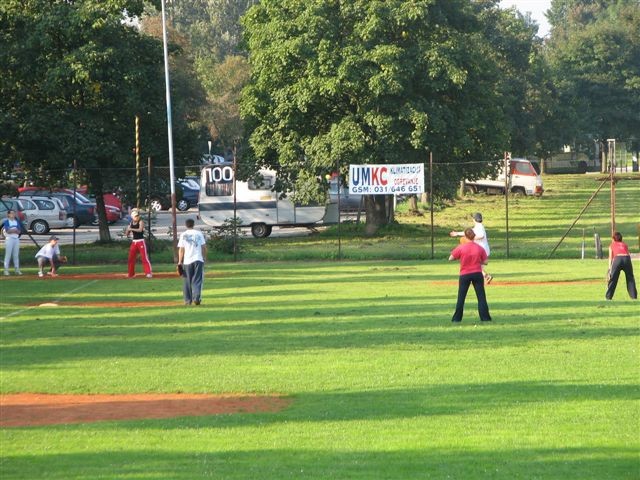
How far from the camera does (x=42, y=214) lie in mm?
54219

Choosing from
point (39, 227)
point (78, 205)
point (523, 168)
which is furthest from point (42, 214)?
point (523, 168)

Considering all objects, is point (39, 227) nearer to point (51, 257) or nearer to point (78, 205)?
point (78, 205)

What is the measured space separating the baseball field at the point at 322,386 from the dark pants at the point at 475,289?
198 millimetres

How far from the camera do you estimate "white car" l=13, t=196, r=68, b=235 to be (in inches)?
2131

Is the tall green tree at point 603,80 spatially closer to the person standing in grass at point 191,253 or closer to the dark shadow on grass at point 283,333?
the person standing in grass at point 191,253

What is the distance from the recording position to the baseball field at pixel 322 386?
11.2 m

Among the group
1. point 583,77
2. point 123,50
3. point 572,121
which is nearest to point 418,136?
point 123,50

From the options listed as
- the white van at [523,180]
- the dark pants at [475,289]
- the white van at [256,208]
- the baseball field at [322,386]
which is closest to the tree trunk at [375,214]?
the white van at [256,208]

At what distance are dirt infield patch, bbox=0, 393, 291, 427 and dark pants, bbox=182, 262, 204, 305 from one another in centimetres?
931

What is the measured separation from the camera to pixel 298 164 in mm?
45469

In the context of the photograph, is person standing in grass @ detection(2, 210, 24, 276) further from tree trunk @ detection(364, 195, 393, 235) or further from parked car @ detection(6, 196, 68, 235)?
parked car @ detection(6, 196, 68, 235)

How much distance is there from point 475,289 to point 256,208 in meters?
30.0

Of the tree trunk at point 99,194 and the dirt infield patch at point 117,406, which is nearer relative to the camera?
the dirt infield patch at point 117,406

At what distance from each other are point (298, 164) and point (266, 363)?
28679 mm
